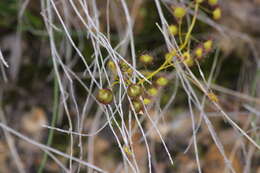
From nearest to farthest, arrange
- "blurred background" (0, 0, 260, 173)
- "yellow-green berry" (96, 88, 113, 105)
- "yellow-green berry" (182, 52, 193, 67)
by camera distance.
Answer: "yellow-green berry" (96, 88, 113, 105), "yellow-green berry" (182, 52, 193, 67), "blurred background" (0, 0, 260, 173)

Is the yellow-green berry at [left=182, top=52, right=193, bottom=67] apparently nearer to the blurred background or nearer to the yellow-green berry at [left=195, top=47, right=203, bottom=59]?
the yellow-green berry at [left=195, top=47, right=203, bottom=59]

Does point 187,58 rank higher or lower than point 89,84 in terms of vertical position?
higher

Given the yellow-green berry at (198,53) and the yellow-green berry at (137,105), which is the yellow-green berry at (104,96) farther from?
the yellow-green berry at (198,53)

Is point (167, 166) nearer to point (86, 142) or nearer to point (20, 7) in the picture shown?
point (86, 142)

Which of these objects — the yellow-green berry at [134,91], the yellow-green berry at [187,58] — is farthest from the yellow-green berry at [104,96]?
the yellow-green berry at [187,58]

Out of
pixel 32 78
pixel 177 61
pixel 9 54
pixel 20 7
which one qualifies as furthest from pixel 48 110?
pixel 177 61

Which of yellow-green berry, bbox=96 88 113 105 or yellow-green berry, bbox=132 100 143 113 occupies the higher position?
yellow-green berry, bbox=96 88 113 105

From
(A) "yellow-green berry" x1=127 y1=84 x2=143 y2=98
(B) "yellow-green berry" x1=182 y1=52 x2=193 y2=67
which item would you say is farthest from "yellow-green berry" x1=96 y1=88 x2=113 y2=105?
(B) "yellow-green berry" x1=182 y1=52 x2=193 y2=67

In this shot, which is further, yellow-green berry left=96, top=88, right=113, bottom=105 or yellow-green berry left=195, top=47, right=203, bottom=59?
yellow-green berry left=195, top=47, right=203, bottom=59

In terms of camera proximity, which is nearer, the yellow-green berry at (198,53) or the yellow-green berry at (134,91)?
the yellow-green berry at (134,91)

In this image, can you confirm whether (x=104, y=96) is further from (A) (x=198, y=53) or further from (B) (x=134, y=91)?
(A) (x=198, y=53)

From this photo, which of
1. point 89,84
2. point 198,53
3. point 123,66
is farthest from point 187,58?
point 89,84

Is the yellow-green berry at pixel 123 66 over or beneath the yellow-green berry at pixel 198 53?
over
